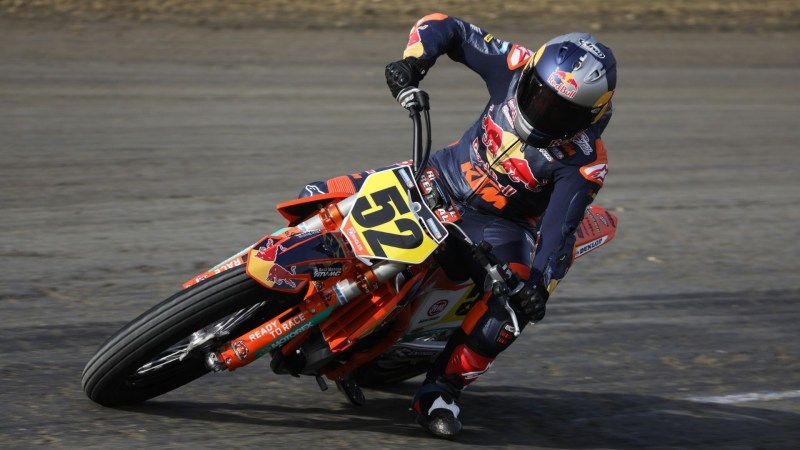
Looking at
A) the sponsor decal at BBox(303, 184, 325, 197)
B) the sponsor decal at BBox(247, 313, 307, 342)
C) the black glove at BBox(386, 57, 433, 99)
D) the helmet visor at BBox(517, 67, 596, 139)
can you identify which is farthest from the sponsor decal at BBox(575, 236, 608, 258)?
the sponsor decal at BBox(247, 313, 307, 342)

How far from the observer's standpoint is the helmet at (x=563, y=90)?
4.77 meters

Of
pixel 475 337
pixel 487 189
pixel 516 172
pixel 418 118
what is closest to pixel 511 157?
pixel 516 172

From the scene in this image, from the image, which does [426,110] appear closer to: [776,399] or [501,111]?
[501,111]

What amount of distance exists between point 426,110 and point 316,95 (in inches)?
367

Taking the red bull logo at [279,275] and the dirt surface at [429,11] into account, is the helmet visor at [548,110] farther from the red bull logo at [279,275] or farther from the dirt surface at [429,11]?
the dirt surface at [429,11]

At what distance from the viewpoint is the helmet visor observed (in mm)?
4816

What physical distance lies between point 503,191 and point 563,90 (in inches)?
22.2

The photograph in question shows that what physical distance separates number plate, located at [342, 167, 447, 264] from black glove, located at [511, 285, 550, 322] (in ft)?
1.35

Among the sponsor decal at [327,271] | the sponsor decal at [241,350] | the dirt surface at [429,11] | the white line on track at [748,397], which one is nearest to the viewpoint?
the sponsor decal at [327,271]

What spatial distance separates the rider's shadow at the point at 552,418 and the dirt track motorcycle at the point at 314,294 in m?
0.28

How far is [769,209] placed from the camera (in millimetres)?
10352

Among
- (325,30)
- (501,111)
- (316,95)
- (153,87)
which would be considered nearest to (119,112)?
(153,87)

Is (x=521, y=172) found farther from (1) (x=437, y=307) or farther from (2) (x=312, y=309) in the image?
(2) (x=312, y=309)

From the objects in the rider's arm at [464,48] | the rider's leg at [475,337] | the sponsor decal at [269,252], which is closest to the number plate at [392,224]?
the sponsor decal at [269,252]
